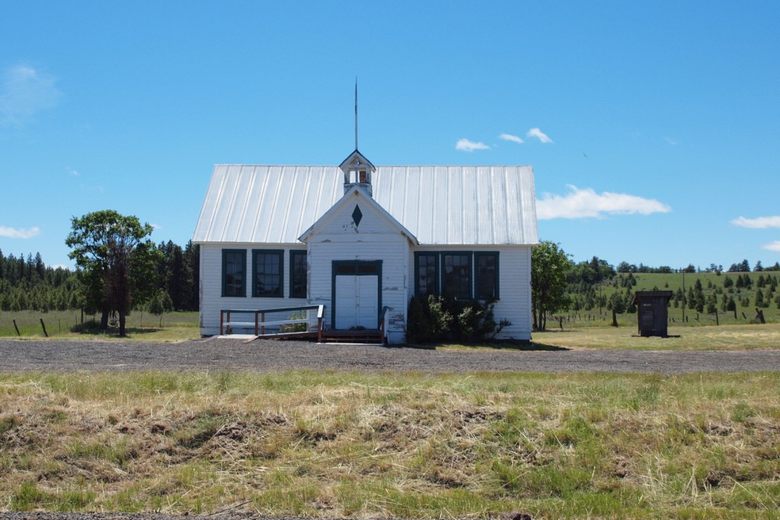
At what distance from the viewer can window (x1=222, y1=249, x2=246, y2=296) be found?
30312mm

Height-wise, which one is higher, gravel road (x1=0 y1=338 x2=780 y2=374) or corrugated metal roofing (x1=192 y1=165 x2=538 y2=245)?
corrugated metal roofing (x1=192 y1=165 x2=538 y2=245)

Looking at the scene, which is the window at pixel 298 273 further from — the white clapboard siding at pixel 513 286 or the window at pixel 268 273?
the white clapboard siding at pixel 513 286

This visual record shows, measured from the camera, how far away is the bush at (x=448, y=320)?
91.4 feet

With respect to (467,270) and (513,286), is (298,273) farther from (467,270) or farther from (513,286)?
(513,286)

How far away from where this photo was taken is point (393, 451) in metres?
9.75

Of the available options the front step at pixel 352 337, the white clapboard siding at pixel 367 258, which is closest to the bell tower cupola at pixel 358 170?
the white clapboard siding at pixel 367 258

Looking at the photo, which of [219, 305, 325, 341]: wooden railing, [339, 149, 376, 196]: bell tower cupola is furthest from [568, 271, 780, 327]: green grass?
[219, 305, 325, 341]: wooden railing

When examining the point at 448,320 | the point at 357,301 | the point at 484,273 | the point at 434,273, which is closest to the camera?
the point at 448,320

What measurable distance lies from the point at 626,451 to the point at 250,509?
4500 mm

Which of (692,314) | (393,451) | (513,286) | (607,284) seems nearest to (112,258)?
(513,286)

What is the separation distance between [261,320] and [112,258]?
14370 millimetres

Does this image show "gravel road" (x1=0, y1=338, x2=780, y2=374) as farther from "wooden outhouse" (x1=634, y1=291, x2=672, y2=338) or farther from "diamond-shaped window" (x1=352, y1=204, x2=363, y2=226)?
"wooden outhouse" (x1=634, y1=291, x2=672, y2=338)

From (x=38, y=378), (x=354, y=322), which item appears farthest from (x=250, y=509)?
(x=354, y=322)

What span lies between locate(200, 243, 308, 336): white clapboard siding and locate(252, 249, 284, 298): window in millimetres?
154
